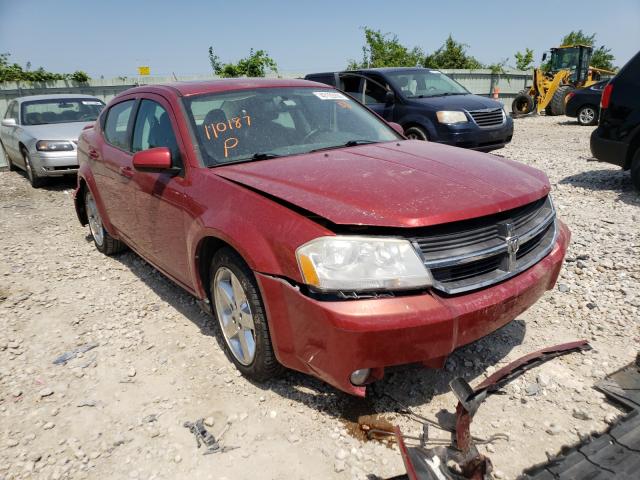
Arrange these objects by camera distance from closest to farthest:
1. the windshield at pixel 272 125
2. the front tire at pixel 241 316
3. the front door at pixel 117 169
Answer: the front tire at pixel 241 316 < the windshield at pixel 272 125 < the front door at pixel 117 169

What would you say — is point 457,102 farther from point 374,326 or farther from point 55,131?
point 374,326

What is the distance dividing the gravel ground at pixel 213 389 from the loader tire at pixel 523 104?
631 inches

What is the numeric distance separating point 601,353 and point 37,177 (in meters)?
9.04

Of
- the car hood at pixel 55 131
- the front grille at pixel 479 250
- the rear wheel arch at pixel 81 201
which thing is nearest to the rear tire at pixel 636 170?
the front grille at pixel 479 250

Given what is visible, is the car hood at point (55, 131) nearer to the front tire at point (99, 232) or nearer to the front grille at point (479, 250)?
the front tire at point (99, 232)

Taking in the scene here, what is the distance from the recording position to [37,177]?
28.3ft

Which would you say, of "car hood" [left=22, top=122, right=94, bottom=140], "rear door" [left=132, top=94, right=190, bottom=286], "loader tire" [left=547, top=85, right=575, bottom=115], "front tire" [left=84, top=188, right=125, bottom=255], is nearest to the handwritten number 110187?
"rear door" [left=132, top=94, right=190, bottom=286]

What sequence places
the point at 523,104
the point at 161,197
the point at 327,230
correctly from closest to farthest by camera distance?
the point at 327,230
the point at 161,197
the point at 523,104

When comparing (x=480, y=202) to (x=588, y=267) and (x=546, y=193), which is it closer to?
(x=546, y=193)

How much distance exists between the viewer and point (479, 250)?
2227 mm

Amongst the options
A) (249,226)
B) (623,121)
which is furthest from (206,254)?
(623,121)

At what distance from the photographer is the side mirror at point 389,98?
8.77m

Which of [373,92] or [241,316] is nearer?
[241,316]

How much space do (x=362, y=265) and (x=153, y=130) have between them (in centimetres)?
219
